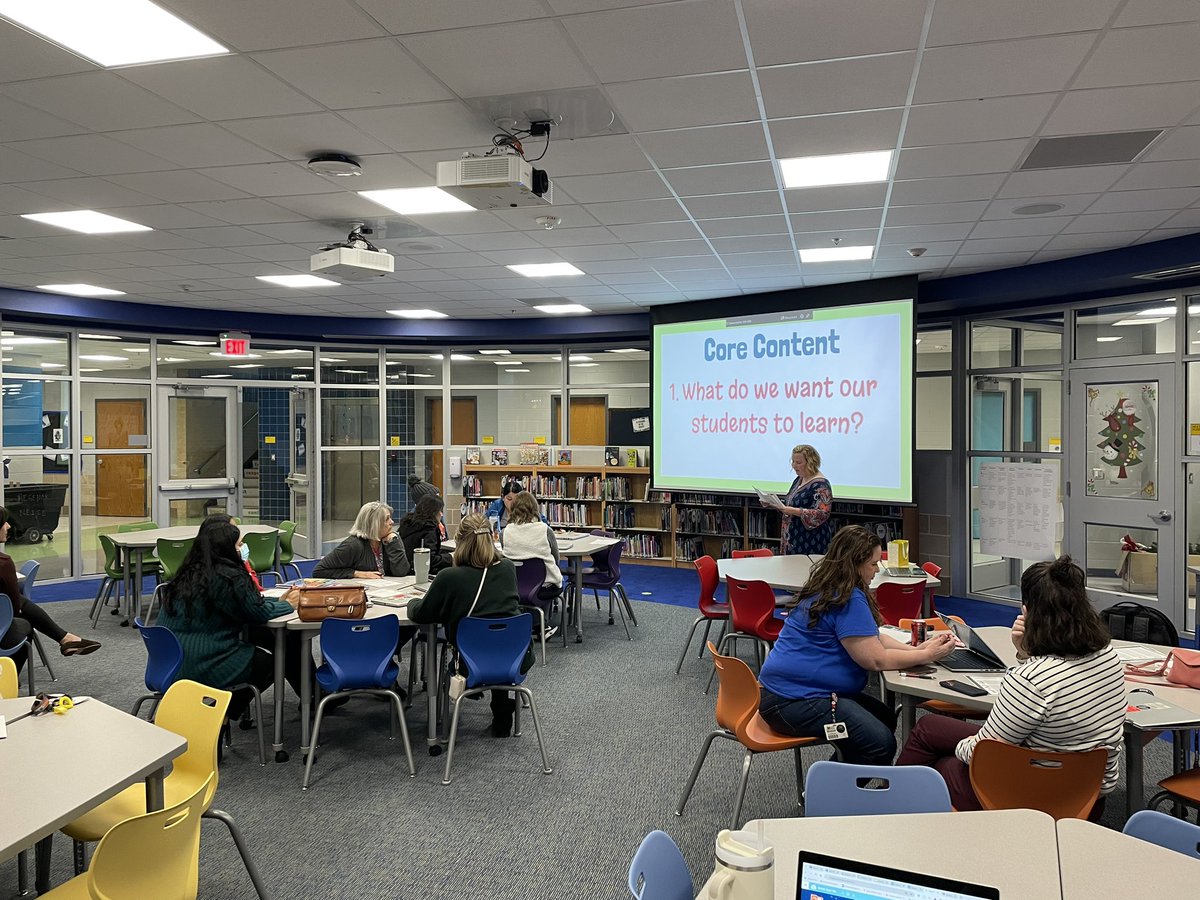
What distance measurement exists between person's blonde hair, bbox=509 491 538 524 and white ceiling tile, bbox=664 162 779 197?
257 cm

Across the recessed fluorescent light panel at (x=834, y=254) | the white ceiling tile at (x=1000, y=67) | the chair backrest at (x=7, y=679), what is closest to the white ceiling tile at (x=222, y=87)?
the chair backrest at (x=7, y=679)

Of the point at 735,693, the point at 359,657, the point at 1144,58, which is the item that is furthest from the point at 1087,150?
the point at 359,657

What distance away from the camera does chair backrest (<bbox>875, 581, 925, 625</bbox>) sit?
466cm

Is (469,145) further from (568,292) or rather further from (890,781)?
(568,292)

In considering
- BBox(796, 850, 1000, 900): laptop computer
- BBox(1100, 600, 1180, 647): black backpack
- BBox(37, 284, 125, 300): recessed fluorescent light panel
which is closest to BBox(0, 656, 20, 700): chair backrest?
BBox(796, 850, 1000, 900): laptop computer

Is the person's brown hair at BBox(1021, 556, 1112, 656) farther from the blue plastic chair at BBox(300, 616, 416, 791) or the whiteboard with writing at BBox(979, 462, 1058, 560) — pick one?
the whiteboard with writing at BBox(979, 462, 1058, 560)

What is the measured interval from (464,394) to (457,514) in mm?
1782

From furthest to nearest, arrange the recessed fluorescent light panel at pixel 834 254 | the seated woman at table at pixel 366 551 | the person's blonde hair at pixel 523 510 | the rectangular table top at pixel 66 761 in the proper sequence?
the recessed fluorescent light panel at pixel 834 254
the person's blonde hair at pixel 523 510
the seated woman at table at pixel 366 551
the rectangular table top at pixel 66 761

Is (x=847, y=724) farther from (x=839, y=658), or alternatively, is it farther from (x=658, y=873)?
(x=658, y=873)

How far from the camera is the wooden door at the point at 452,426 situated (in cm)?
1170

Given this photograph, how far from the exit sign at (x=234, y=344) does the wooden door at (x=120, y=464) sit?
1256mm

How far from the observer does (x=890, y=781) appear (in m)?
2.16

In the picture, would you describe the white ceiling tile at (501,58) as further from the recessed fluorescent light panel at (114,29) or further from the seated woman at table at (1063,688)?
the seated woman at table at (1063,688)

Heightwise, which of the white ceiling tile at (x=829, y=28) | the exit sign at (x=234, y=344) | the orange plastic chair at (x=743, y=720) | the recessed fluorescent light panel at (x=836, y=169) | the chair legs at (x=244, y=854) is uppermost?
the recessed fluorescent light panel at (x=836, y=169)
